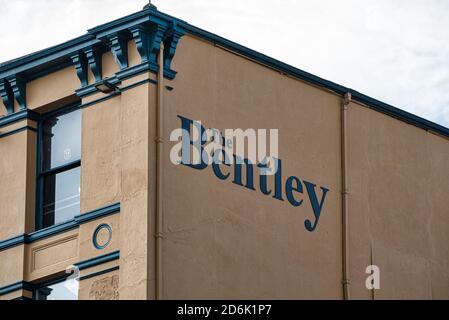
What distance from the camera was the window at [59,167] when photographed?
34.8 metres

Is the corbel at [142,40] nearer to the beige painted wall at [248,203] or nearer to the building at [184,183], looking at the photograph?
the building at [184,183]

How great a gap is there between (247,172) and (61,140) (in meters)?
3.76

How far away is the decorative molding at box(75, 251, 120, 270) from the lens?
33.0m

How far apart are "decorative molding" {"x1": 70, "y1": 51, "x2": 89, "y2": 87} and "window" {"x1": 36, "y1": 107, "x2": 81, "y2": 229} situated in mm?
729

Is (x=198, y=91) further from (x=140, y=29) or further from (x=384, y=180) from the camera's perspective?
(x=384, y=180)

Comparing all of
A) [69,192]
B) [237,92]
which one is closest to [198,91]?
[237,92]

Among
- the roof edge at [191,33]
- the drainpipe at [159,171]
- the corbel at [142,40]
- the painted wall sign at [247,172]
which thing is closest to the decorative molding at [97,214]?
the drainpipe at [159,171]

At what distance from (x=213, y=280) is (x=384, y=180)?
6032 millimetres

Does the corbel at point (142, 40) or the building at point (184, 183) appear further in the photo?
the corbel at point (142, 40)

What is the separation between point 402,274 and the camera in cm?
3759

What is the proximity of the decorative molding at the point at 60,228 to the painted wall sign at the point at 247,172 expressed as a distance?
1.57 metres

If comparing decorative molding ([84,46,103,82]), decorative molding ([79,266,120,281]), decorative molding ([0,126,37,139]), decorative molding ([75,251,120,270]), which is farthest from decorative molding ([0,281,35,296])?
decorative molding ([84,46,103,82])

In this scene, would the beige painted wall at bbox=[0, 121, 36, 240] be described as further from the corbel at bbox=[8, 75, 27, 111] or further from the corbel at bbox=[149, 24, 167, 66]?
the corbel at bbox=[149, 24, 167, 66]

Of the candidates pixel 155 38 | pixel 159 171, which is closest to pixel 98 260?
pixel 159 171
